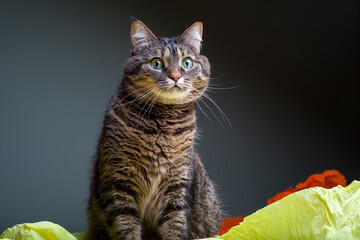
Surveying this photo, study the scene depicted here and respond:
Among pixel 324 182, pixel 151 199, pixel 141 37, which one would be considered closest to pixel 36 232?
pixel 151 199

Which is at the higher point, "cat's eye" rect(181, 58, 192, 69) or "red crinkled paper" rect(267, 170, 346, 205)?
"cat's eye" rect(181, 58, 192, 69)

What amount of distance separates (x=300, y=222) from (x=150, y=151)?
53 centimetres

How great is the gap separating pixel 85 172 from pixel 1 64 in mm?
635

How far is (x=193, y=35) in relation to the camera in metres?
1.49

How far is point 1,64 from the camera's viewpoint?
182 cm

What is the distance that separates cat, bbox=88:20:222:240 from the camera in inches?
51.6

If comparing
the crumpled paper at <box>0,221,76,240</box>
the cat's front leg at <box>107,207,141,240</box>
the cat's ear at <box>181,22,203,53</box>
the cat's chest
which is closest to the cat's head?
the cat's ear at <box>181,22,203,53</box>

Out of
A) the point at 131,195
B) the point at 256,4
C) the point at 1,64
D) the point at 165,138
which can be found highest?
the point at 256,4

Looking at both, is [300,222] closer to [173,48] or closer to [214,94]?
[173,48]

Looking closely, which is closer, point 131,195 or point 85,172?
point 131,195

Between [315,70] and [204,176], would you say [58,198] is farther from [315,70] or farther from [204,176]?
[315,70]

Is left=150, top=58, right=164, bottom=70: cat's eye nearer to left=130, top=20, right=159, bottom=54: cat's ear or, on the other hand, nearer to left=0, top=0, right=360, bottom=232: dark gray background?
left=130, top=20, right=159, bottom=54: cat's ear

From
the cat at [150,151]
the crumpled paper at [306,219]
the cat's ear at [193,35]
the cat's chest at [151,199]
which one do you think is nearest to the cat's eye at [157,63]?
the cat at [150,151]

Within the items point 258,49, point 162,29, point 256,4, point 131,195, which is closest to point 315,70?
point 258,49
